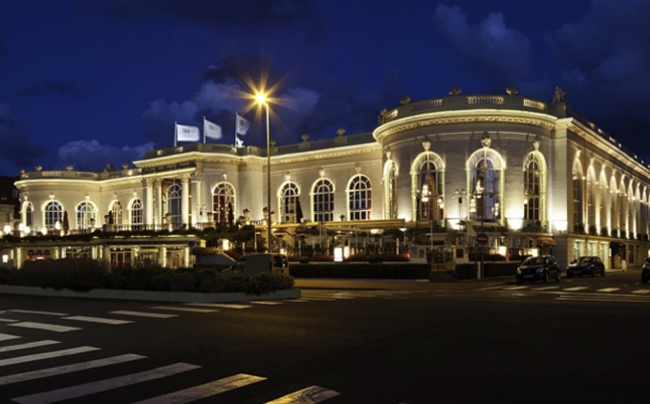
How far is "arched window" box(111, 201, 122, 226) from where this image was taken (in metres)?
86.9

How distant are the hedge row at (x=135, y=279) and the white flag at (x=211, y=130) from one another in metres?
39.5

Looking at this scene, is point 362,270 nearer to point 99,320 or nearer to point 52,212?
point 99,320

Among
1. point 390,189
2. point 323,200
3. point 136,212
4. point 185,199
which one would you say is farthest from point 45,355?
point 136,212

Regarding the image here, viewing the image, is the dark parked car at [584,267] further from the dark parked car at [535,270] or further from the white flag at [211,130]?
the white flag at [211,130]

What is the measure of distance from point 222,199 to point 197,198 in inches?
112

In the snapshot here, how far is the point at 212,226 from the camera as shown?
66.8 m

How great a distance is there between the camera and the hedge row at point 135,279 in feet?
82.7

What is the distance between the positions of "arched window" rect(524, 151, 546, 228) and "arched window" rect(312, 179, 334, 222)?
67.2 ft

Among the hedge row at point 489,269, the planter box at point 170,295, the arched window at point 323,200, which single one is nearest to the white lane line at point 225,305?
the planter box at point 170,295

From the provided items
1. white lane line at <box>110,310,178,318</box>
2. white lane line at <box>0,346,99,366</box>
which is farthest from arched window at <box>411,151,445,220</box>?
white lane line at <box>0,346,99,366</box>

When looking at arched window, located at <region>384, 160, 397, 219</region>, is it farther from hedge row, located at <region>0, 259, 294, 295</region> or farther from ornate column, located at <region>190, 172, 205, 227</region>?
hedge row, located at <region>0, 259, 294, 295</region>

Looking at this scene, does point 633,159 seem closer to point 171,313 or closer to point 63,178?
point 63,178

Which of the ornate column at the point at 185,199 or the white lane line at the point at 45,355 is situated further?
the ornate column at the point at 185,199

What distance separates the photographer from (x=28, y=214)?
8894 centimetres
